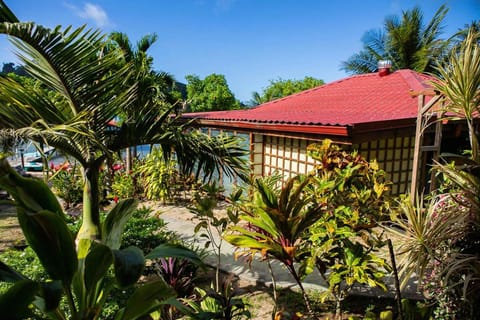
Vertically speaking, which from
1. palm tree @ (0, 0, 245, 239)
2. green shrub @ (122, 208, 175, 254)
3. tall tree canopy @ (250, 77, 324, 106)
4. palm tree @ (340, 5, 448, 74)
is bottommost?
green shrub @ (122, 208, 175, 254)

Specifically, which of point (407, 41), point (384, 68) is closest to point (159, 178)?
point (384, 68)

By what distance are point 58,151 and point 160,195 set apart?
5.84 meters

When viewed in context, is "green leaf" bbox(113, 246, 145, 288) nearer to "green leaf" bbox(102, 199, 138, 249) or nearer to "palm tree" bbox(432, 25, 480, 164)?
"green leaf" bbox(102, 199, 138, 249)

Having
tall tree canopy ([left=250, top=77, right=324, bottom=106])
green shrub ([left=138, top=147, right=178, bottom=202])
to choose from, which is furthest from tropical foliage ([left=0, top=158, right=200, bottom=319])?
tall tree canopy ([left=250, top=77, right=324, bottom=106])

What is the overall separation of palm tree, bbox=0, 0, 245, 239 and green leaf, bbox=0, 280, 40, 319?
192 cm

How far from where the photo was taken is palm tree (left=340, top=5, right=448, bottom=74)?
20.0m

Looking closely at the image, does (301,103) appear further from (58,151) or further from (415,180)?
(58,151)

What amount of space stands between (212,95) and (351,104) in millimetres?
23810

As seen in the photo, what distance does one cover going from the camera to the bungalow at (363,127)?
6109 mm

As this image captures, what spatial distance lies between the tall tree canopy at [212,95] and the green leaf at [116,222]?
95.5ft

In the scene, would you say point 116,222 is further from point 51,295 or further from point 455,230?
point 455,230

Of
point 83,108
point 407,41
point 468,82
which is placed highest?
point 407,41

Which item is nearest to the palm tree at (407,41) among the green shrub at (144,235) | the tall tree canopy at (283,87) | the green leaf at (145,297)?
the tall tree canopy at (283,87)

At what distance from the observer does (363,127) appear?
589 centimetres
